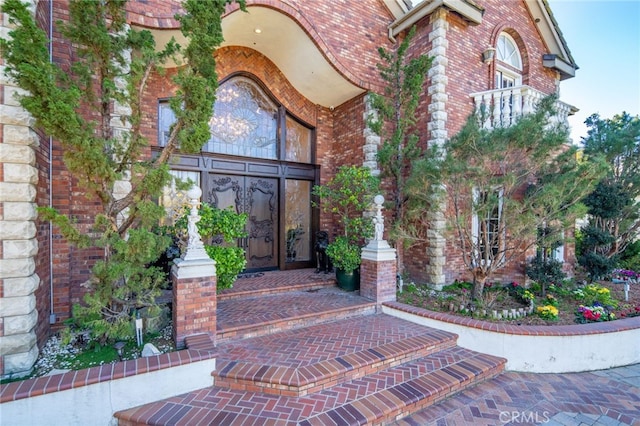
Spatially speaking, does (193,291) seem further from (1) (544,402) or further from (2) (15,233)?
(1) (544,402)

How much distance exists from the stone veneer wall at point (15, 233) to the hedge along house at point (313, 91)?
1.18 meters

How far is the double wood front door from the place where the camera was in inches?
248

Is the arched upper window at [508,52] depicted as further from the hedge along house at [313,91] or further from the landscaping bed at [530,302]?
the landscaping bed at [530,302]

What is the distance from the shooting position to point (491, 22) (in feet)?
23.1

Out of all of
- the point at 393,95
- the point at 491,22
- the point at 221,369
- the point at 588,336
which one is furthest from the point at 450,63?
the point at 221,369

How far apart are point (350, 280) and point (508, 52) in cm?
764

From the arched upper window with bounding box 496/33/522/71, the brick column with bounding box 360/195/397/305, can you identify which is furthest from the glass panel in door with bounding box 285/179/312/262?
the arched upper window with bounding box 496/33/522/71

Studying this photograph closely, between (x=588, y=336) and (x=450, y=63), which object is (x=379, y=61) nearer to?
(x=450, y=63)

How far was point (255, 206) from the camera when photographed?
669 cm

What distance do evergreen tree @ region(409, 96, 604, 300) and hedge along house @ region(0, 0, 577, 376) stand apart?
795 mm

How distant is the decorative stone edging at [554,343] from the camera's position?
3764mm

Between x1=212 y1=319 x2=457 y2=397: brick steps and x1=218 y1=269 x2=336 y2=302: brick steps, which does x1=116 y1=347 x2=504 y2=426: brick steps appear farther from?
x1=218 y1=269 x2=336 y2=302: brick steps

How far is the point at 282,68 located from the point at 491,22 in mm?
5339

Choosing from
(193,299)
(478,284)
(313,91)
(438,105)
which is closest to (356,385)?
(193,299)
